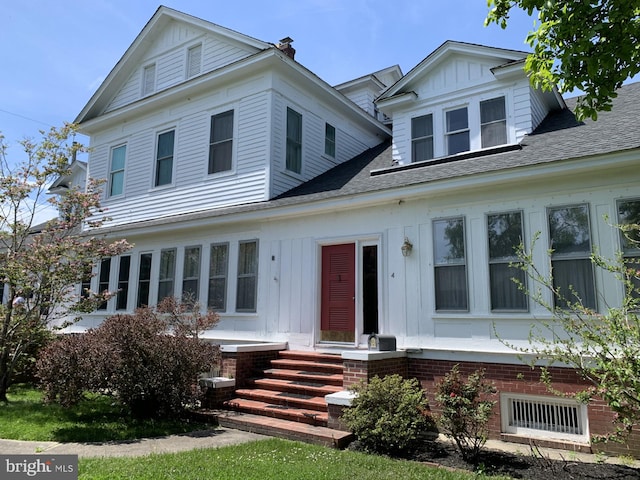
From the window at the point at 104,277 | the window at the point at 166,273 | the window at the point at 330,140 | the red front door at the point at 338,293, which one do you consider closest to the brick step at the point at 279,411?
the red front door at the point at 338,293

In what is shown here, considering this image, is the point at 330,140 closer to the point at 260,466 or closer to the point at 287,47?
the point at 287,47

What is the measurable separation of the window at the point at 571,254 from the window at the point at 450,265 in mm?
1357

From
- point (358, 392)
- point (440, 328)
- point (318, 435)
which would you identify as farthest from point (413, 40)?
point (318, 435)

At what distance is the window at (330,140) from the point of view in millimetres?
13883

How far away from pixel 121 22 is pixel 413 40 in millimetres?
8385

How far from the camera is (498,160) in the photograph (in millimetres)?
8594

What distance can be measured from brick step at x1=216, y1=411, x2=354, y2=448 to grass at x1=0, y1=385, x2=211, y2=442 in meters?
0.45

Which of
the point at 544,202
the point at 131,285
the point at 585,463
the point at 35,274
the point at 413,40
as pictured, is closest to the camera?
the point at 585,463

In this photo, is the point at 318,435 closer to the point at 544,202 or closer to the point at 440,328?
the point at 440,328

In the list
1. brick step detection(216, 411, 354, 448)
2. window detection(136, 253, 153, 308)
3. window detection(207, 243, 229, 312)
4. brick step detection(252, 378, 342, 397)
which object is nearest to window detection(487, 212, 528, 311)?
brick step detection(252, 378, 342, 397)

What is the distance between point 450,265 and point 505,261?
0.89 meters

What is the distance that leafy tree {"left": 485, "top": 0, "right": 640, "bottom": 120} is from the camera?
4.69 meters

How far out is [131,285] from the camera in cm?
1297

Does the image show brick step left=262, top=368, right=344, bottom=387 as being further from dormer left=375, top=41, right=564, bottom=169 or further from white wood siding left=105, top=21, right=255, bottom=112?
white wood siding left=105, top=21, right=255, bottom=112
